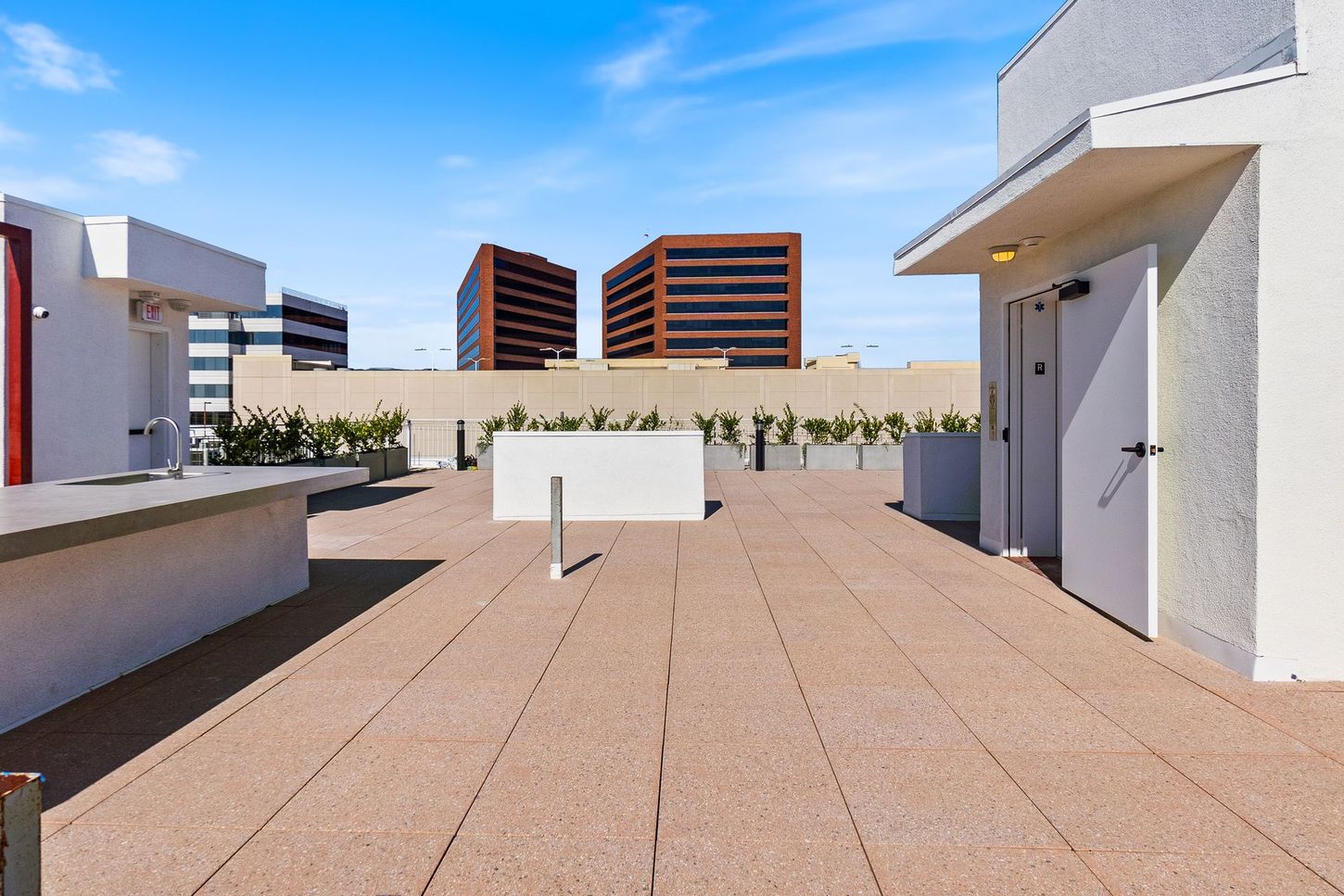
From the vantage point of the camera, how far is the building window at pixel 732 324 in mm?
111562

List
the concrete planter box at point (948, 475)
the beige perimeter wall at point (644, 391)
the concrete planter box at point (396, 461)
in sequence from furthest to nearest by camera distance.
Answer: the beige perimeter wall at point (644, 391) → the concrete planter box at point (396, 461) → the concrete planter box at point (948, 475)

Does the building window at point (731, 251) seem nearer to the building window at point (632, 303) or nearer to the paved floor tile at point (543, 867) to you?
the building window at point (632, 303)

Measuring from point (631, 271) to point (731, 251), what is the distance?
19.3 metres

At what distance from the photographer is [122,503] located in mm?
4840

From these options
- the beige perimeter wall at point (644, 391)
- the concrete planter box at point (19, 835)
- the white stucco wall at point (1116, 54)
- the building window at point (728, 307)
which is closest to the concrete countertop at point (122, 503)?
the concrete planter box at point (19, 835)

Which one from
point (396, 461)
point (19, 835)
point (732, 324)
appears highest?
point (732, 324)

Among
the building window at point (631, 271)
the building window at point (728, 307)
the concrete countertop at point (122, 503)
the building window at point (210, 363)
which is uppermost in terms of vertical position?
the building window at point (631, 271)

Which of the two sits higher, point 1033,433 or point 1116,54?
point 1116,54

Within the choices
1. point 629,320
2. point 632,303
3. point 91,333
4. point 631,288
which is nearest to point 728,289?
point 632,303

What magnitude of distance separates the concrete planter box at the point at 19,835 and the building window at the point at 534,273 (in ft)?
399

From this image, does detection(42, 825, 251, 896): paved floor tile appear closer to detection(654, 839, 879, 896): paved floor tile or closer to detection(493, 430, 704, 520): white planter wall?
detection(654, 839, 879, 896): paved floor tile

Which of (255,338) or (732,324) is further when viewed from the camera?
(732,324)

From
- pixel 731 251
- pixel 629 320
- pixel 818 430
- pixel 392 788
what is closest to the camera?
pixel 392 788

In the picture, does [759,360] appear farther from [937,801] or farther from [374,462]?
[937,801]
